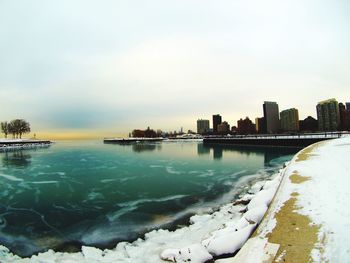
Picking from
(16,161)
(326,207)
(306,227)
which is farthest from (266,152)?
(16,161)

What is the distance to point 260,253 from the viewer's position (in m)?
4.26

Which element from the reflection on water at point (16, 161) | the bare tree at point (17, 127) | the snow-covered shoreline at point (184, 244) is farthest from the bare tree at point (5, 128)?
the snow-covered shoreline at point (184, 244)

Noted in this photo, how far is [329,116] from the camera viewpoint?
400 feet

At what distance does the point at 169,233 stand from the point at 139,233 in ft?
3.88

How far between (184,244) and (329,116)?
455 ft

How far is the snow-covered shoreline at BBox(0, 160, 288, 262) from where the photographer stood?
5.66 metres

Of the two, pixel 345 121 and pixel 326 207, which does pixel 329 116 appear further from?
pixel 326 207

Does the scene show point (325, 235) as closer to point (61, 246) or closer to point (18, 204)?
point (61, 246)

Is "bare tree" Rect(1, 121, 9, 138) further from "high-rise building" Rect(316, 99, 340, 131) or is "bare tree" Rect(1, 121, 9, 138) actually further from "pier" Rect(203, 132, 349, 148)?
"high-rise building" Rect(316, 99, 340, 131)

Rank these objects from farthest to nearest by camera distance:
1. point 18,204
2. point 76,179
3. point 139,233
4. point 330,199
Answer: point 76,179
point 18,204
point 139,233
point 330,199

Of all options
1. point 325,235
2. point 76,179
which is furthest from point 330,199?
point 76,179

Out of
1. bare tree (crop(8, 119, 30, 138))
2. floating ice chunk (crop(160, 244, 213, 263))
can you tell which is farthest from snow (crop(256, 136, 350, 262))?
bare tree (crop(8, 119, 30, 138))

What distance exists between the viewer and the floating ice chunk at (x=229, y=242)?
18.0ft

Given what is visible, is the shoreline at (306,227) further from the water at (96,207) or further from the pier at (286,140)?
the pier at (286,140)
